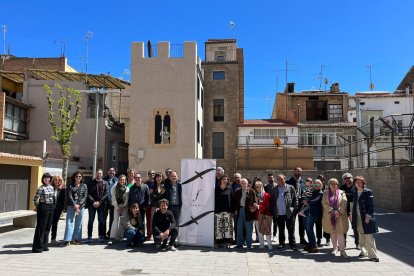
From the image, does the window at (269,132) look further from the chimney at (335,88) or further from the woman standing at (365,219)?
the woman standing at (365,219)

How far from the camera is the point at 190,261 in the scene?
8141 millimetres

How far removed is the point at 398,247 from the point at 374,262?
1.98 m

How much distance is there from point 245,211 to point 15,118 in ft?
82.1

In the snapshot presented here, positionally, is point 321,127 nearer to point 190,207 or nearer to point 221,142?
point 221,142

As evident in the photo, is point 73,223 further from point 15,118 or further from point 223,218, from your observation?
point 15,118

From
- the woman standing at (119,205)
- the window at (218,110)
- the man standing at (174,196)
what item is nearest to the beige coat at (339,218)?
the man standing at (174,196)

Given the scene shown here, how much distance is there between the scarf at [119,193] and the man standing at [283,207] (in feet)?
12.5

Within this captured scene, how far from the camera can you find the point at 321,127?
38562mm

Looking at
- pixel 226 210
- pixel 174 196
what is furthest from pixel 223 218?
pixel 174 196

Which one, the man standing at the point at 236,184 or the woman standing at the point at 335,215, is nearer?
the woman standing at the point at 335,215

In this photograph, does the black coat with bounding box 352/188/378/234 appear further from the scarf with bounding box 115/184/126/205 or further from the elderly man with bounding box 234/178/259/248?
the scarf with bounding box 115/184/126/205

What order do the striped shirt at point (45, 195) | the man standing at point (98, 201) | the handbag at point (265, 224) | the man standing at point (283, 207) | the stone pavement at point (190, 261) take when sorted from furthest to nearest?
the man standing at point (98, 201), the man standing at point (283, 207), the handbag at point (265, 224), the striped shirt at point (45, 195), the stone pavement at point (190, 261)

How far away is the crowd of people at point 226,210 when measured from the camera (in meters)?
8.84

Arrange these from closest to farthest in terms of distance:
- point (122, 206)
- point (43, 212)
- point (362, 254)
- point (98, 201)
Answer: point (362, 254) < point (43, 212) < point (122, 206) < point (98, 201)
